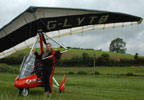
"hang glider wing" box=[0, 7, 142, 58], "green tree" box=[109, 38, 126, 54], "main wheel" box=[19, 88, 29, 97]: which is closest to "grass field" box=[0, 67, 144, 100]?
"main wheel" box=[19, 88, 29, 97]

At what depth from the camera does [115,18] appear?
9.90m

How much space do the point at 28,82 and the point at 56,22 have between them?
3.20 meters

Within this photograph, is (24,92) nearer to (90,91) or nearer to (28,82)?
(28,82)

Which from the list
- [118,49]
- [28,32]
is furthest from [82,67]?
[118,49]

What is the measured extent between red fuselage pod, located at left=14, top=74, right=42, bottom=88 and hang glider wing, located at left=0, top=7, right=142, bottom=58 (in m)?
2.42

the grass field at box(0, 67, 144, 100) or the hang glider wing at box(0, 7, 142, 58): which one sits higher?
the hang glider wing at box(0, 7, 142, 58)

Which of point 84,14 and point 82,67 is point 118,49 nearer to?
point 82,67

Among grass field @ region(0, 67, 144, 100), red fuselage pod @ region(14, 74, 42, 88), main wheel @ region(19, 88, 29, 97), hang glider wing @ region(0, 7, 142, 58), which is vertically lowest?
grass field @ region(0, 67, 144, 100)

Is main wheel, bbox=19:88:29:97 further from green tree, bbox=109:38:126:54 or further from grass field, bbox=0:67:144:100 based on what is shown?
green tree, bbox=109:38:126:54

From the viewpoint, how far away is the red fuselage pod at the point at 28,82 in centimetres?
812

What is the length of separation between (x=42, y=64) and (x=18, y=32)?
2.63 metres

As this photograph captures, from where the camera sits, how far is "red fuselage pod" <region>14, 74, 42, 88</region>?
8.12 m

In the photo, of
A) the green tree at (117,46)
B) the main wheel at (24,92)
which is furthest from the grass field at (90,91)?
the green tree at (117,46)

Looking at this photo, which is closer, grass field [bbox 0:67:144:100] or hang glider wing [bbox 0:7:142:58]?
grass field [bbox 0:67:144:100]
